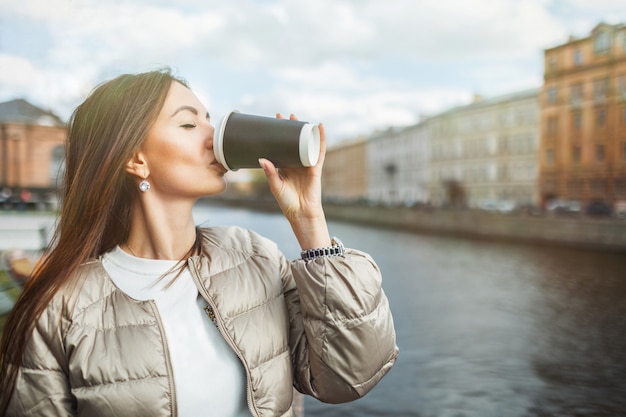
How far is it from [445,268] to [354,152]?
22.9 m

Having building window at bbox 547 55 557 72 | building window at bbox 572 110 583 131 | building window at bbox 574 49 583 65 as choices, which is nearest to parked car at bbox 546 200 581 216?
building window at bbox 572 110 583 131

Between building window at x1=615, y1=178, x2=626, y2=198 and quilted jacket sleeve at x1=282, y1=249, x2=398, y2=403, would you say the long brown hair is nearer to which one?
quilted jacket sleeve at x1=282, y1=249, x2=398, y2=403

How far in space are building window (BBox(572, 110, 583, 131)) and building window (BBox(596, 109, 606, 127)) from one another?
756 millimetres

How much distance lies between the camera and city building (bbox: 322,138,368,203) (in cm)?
3491

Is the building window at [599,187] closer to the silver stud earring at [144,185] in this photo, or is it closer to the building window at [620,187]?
the building window at [620,187]

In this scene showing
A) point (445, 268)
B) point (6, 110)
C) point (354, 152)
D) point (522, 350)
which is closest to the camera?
point (6, 110)

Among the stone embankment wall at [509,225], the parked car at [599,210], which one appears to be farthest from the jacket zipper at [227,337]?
the parked car at [599,210]

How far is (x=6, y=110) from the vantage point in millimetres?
4410

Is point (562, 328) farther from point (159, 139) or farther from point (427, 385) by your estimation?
point (159, 139)

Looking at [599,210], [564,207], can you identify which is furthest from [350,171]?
[599,210]

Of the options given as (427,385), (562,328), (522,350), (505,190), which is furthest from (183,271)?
(505,190)

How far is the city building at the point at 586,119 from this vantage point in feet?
65.2

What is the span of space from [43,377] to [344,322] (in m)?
0.38

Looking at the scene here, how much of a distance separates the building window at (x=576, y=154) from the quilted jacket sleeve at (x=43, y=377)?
23.4m
